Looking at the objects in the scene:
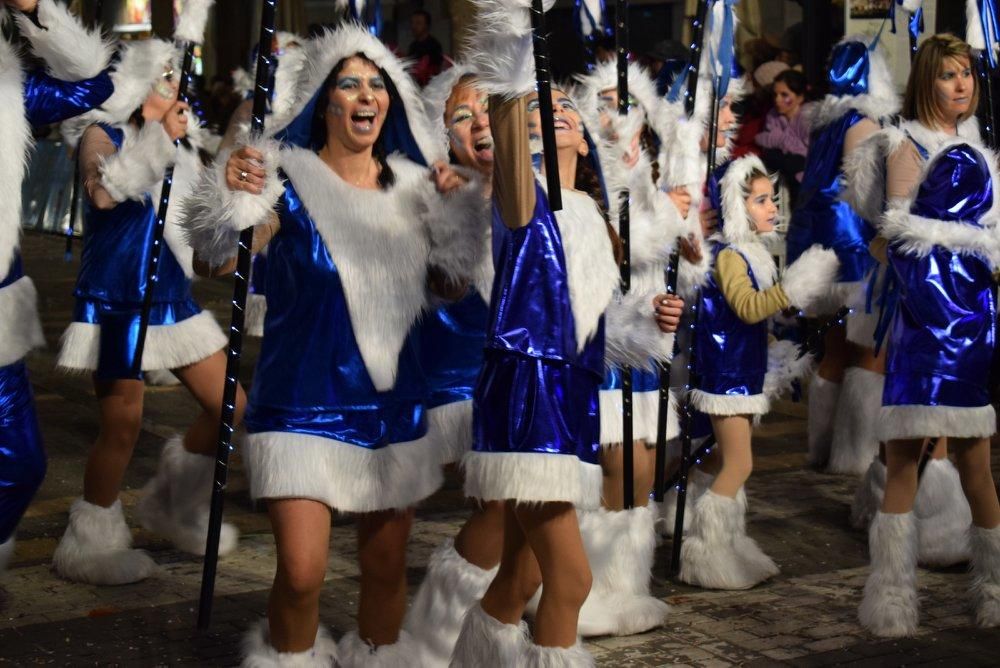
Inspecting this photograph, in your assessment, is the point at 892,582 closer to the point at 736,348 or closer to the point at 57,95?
the point at 736,348

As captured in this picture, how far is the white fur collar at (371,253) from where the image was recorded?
4070mm

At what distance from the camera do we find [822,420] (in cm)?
778

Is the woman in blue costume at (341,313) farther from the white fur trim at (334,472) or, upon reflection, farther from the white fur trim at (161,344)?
the white fur trim at (161,344)

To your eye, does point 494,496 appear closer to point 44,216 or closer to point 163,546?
point 163,546

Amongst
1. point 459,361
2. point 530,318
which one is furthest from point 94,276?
point 530,318

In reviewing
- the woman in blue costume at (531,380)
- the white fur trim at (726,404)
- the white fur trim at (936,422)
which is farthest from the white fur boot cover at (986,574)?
the woman in blue costume at (531,380)

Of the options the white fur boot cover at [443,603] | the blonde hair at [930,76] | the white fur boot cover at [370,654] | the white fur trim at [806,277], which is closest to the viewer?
the white fur boot cover at [370,654]

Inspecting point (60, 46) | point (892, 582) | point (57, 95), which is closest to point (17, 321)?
point (57, 95)

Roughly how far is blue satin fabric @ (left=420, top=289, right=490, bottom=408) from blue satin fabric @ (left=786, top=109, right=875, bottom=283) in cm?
323

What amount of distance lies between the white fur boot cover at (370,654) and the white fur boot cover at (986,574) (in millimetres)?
2159

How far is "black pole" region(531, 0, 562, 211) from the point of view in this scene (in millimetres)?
3734

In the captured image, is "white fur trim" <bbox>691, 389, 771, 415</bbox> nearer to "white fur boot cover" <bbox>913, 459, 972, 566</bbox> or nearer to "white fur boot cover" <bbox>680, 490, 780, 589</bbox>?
"white fur boot cover" <bbox>680, 490, 780, 589</bbox>

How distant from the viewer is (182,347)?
5.81 metres

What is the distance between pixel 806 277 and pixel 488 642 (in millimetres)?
2327
